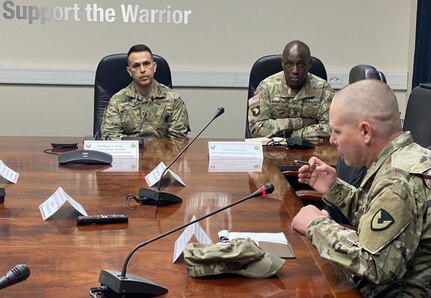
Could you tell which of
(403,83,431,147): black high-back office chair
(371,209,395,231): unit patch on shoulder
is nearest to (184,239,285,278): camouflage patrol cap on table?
(371,209,395,231): unit patch on shoulder

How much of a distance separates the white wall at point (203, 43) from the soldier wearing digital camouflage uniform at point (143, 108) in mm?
872

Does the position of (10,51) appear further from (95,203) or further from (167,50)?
(95,203)

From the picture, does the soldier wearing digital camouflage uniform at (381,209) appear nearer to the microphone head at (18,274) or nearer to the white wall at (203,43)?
the microphone head at (18,274)

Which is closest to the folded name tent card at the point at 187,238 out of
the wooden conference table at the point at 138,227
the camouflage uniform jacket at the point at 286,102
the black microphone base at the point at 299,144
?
the wooden conference table at the point at 138,227

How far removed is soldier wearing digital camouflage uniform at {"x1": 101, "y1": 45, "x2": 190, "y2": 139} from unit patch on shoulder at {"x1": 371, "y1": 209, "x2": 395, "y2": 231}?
7.57 feet

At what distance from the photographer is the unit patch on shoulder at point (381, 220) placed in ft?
4.44

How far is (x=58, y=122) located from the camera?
4.63m

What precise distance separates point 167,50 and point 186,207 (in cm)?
268

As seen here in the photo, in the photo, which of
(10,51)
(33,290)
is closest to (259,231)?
(33,290)

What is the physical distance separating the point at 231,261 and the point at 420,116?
163 cm

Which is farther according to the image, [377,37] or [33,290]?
[377,37]

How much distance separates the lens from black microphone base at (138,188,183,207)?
6.68 ft

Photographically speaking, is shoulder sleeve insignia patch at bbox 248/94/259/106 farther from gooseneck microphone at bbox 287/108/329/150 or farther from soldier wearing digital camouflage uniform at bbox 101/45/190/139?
gooseneck microphone at bbox 287/108/329/150

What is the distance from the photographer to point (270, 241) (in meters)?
1.66
